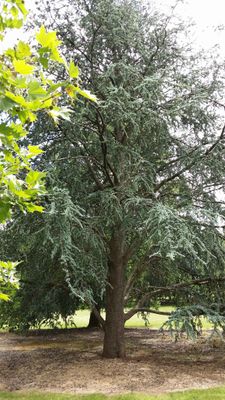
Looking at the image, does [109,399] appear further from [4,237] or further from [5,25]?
[5,25]

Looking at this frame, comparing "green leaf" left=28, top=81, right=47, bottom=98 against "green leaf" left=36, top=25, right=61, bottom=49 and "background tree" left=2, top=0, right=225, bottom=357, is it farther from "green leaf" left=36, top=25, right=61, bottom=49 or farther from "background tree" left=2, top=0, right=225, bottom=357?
"background tree" left=2, top=0, right=225, bottom=357

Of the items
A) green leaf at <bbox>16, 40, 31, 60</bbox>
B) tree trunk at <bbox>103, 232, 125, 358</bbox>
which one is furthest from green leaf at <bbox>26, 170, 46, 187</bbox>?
tree trunk at <bbox>103, 232, 125, 358</bbox>

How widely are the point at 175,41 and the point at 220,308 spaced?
6.24m

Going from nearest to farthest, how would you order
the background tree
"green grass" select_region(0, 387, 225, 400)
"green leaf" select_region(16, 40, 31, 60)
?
1. "green leaf" select_region(16, 40, 31, 60)
2. "green grass" select_region(0, 387, 225, 400)
3. the background tree

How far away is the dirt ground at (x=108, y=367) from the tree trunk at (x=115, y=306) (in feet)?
1.20

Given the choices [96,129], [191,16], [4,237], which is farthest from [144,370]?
[191,16]

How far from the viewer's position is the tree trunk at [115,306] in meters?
10.4

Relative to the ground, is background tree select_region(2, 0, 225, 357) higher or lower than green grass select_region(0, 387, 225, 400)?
higher

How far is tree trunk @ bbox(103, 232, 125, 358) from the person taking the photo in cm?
1045

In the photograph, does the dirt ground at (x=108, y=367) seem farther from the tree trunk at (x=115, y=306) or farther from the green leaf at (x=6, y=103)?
the green leaf at (x=6, y=103)

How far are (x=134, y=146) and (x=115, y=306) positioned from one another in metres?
4.06

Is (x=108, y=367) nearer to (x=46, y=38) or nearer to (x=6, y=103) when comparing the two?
(x=6, y=103)

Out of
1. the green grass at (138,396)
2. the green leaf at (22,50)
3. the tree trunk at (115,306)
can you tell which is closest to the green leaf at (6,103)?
the green leaf at (22,50)

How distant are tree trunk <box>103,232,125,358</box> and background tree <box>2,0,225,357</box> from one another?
0.02 m
